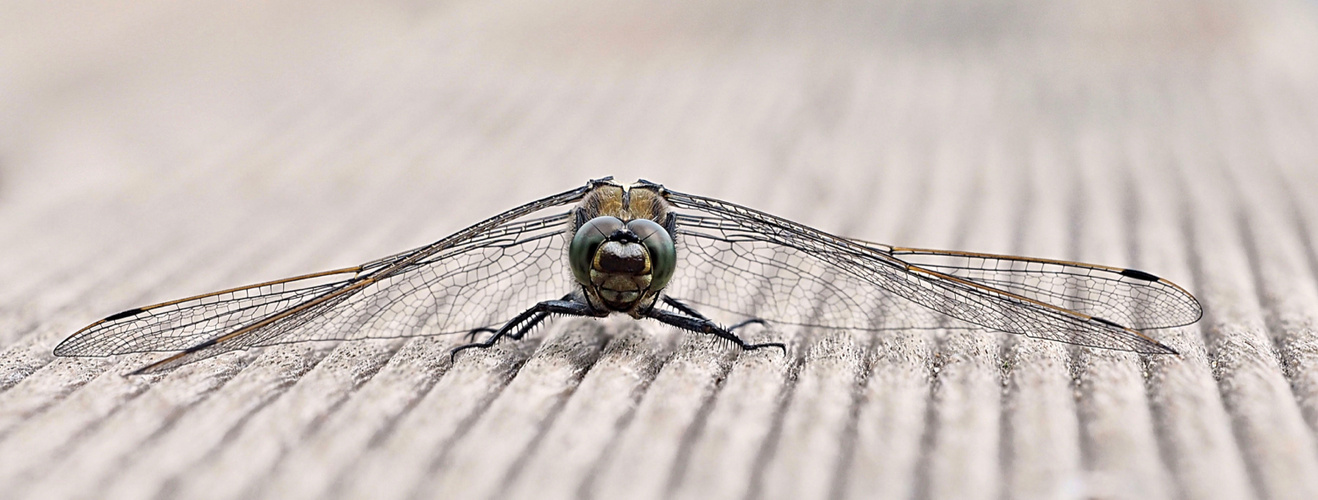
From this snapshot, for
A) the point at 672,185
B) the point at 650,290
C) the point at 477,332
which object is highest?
the point at 672,185

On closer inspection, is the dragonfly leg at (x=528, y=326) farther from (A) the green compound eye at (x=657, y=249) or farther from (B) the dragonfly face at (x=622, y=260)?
(A) the green compound eye at (x=657, y=249)

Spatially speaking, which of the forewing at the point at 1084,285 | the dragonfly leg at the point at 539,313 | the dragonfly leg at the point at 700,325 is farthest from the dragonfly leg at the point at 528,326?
the forewing at the point at 1084,285

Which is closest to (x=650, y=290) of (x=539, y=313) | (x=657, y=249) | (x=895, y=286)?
(x=657, y=249)

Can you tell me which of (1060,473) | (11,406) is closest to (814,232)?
(1060,473)

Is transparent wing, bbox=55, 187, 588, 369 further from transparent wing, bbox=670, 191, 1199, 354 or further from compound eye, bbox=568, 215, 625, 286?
transparent wing, bbox=670, 191, 1199, 354

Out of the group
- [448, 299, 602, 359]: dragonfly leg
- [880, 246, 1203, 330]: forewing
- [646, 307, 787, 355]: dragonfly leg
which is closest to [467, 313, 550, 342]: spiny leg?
[448, 299, 602, 359]: dragonfly leg

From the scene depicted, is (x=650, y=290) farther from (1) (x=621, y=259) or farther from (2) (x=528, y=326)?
(2) (x=528, y=326)

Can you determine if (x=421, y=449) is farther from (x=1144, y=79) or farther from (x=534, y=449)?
(x=1144, y=79)
